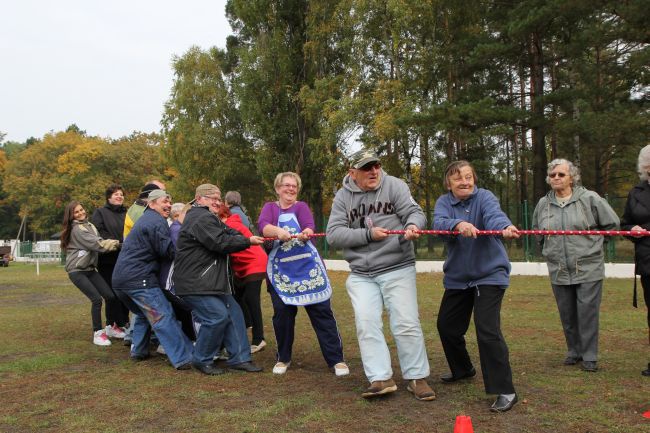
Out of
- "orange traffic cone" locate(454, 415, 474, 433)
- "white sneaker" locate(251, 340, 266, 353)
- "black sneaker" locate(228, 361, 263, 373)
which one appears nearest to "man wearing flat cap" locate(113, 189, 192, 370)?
"black sneaker" locate(228, 361, 263, 373)

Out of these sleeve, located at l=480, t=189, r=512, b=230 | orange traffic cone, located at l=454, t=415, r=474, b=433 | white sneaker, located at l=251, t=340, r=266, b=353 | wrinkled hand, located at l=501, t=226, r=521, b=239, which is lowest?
white sneaker, located at l=251, t=340, r=266, b=353

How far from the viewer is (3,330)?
9.12 meters

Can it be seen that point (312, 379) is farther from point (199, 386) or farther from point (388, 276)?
point (388, 276)

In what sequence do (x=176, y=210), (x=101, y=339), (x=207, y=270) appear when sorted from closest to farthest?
(x=207, y=270)
(x=176, y=210)
(x=101, y=339)

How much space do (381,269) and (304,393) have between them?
48.3 inches

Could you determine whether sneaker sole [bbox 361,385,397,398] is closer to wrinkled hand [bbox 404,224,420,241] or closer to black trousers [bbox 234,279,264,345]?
wrinkled hand [bbox 404,224,420,241]

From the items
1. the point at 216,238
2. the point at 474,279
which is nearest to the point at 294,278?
the point at 216,238

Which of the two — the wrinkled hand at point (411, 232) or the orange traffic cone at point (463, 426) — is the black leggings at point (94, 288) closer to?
the wrinkled hand at point (411, 232)

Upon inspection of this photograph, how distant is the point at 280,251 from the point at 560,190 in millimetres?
2753

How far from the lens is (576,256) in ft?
18.2

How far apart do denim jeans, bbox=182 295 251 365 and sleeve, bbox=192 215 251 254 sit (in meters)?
0.52

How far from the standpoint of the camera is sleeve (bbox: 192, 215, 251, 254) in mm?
5676

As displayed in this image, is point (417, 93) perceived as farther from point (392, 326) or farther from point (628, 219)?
point (392, 326)

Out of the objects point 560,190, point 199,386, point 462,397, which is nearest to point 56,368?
point 199,386
